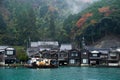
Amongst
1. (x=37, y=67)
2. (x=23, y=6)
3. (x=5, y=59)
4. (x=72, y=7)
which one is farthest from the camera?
(x=72, y=7)

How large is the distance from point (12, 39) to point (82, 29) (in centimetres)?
1616

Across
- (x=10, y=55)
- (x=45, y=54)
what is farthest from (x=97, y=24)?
(x=10, y=55)

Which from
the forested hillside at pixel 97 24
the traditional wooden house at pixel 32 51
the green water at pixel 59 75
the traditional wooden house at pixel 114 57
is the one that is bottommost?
the green water at pixel 59 75

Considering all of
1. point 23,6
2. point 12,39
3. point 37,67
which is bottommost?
point 37,67

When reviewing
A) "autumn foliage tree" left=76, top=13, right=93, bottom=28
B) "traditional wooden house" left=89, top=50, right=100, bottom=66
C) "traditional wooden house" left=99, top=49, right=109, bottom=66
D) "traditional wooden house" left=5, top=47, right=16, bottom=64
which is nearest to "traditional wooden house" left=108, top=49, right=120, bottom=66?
"traditional wooden house" left=99, top=49, right=109, bottom=66

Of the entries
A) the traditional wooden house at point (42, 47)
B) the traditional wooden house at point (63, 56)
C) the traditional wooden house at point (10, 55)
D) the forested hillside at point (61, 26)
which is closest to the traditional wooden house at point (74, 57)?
the traditional wooden house at point (63, 56)

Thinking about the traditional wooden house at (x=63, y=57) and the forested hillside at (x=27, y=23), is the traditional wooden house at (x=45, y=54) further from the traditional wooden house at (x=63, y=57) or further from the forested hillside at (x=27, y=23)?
the forested hillside at (x=27, y=23)

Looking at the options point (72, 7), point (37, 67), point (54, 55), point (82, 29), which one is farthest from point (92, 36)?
point (72, 7)

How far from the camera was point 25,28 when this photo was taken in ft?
255

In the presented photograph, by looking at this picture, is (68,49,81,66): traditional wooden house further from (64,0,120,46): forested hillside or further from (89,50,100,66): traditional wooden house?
(64,0,120,46): forested hillside

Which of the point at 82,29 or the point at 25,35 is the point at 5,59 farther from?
the point at 82,29

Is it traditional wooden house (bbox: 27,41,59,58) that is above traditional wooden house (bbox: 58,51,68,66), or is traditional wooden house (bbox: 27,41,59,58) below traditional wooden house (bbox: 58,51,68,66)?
above

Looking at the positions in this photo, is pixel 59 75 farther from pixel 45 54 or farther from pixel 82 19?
pixel 82 19

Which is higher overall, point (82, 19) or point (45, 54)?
point (82, 19)
